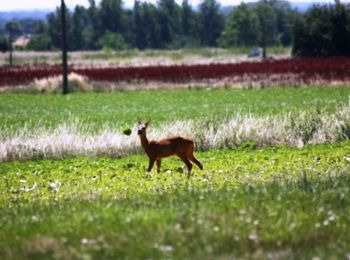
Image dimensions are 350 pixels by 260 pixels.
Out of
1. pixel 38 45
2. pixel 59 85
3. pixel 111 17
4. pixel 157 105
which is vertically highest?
pixel 111 17

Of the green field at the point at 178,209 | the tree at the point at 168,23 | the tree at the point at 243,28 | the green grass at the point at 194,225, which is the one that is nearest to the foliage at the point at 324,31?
the tree at the point at 243,28

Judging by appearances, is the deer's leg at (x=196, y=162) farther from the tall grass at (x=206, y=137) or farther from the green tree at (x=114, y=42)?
the green tree at (x=114, y=42)

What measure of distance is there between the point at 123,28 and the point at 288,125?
142461mm

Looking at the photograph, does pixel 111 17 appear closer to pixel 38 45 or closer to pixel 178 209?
pixel 38 45

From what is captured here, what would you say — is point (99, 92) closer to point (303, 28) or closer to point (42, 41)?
point (303, 28)

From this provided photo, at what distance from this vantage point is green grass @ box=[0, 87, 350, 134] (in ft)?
85.0

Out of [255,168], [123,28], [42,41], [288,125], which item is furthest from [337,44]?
[123,28]

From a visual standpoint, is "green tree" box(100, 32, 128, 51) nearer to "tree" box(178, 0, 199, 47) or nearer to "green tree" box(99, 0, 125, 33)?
"tree" box(178, 0, 199, 47)

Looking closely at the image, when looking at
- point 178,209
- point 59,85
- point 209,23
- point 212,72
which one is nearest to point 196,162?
point 178,209

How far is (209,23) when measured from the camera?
154 m

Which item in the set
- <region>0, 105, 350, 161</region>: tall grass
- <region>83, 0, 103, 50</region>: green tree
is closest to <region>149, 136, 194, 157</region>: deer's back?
<region>0, 105, 350, 161</region>: tall grass

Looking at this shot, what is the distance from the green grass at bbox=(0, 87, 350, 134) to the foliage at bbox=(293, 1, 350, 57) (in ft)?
93.4

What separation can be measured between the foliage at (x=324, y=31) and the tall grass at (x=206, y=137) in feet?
161

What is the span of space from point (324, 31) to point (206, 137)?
51647mm
